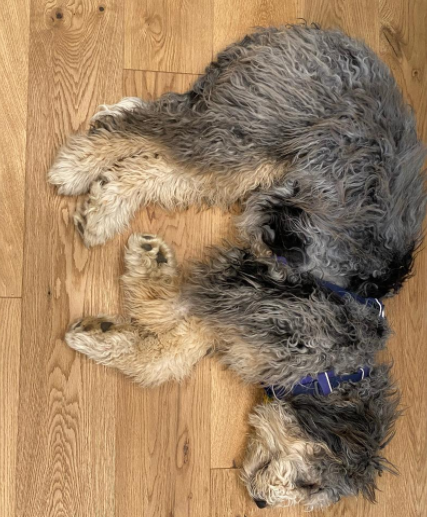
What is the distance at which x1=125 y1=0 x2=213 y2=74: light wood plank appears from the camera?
2.46 metres

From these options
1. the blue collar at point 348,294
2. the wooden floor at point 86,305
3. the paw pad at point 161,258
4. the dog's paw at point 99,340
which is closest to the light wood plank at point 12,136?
the wooden floor at point 86,305

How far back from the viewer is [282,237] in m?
2.22

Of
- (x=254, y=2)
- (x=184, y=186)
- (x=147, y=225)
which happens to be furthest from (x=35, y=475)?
(x=254, y=2)

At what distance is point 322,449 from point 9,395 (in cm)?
123

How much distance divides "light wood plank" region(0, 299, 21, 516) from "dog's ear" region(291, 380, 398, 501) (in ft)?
3.65

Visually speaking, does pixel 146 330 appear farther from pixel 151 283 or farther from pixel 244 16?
pixel 244 16

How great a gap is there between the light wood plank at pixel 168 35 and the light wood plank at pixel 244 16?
43 millimetres

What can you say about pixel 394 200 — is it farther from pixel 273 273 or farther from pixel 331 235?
pixel 273 273

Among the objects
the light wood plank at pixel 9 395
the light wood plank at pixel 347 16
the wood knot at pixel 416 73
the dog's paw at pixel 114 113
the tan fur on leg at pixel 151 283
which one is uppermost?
the light wood plank at pixel 347 16

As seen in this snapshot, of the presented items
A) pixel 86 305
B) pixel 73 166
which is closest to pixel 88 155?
pixel 73 166

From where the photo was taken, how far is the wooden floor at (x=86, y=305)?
2293 mm

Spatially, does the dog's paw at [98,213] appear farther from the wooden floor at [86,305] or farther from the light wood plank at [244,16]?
the light wood plank at [244,16]

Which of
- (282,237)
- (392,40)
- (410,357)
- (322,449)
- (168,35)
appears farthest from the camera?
(392,40)

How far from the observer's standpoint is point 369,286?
224 centimetres
